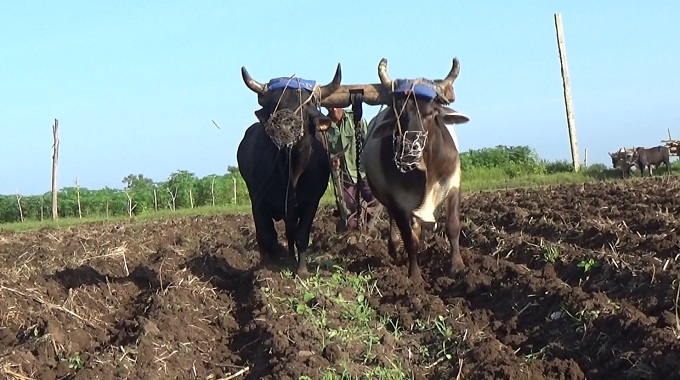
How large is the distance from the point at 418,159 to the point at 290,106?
3.81 feet

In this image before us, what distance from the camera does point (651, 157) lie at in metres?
22.7

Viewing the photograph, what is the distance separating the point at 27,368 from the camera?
18.6 ft

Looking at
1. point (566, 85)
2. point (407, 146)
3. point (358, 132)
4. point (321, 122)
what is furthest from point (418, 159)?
point (566, 85)

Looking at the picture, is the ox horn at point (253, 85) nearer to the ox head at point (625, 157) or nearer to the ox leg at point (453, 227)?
the ox leg at point (453, 227)

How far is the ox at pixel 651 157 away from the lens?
→ 2253 cm

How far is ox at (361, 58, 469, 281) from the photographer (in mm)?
7734

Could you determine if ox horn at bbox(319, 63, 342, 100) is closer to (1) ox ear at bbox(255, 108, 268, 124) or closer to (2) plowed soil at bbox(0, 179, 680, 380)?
(1) ox ear at bbox(255, 108, 268, 124)

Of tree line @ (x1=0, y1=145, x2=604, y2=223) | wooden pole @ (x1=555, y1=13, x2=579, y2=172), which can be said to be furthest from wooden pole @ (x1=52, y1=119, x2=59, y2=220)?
wooden pole @ (x1=555, y1=13, x2=579, y2=172)

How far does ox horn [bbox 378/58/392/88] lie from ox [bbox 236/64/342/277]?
0.38m

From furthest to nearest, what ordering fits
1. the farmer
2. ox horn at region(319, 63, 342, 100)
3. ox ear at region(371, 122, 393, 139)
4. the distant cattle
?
the farmer → ox horn at region(319, 63, 342, 100) → ox ear at region(371, 122, 393, 139) → the distant cattle

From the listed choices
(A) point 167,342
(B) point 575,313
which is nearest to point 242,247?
(A) point 167,342

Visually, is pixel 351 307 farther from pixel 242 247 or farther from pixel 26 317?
pixel 242 247

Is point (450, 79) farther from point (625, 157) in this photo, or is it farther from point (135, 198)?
point (135, 198)

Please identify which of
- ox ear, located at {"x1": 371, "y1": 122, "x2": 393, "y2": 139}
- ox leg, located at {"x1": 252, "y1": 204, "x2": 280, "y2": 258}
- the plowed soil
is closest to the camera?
the plowed soil
